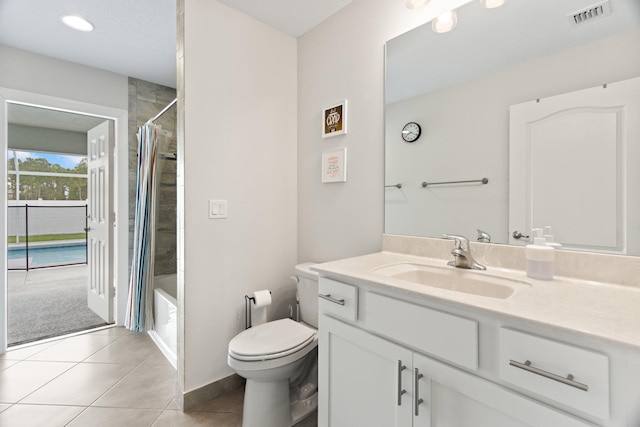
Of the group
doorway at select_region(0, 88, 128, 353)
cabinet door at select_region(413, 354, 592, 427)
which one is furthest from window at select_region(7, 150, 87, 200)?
cabinet door at select_region(413, 354, 592, 427)

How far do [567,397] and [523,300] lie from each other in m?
0.24

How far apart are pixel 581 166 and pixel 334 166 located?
1.21 meters

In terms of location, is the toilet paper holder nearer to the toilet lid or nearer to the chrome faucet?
the toilet lid

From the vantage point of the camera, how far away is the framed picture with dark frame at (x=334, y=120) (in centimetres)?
181

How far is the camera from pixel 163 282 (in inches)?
106

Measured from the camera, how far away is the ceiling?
72.6 inches

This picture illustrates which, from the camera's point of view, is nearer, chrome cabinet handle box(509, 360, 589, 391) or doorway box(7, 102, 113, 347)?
chrome cabinet handle box(509, 360, 589, 391)

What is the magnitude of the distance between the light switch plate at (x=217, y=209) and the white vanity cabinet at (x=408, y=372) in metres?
0.89

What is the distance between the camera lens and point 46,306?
3258 millimetres

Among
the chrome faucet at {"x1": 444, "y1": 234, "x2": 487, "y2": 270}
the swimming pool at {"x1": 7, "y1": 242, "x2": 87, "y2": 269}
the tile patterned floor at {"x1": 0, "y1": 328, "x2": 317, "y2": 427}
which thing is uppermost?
the chrome faucet at {"x1": 444, "y1": 234, "x2": 487, "y2": 270}

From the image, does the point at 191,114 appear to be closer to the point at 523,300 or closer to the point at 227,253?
the point at 227,253

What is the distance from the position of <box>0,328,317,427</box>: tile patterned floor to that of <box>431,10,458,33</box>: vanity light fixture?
2.21 metres

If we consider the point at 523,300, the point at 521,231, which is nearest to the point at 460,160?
the point at 521,231

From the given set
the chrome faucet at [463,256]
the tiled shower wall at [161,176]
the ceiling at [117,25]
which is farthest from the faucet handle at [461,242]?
the tiled shower wall at [161,176]
